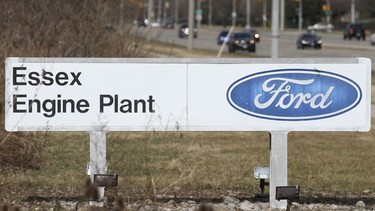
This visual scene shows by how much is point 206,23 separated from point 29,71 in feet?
487

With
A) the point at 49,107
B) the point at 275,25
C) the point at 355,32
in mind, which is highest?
the point at 355,32

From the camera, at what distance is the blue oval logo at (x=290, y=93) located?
29.3 ft

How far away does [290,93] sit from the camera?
8945 mm

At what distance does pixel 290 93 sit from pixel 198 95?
837mm

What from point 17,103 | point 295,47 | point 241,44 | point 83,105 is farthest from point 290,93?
point 295,47

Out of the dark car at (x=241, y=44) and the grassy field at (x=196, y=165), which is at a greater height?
the dark car at (x=241, y=44)

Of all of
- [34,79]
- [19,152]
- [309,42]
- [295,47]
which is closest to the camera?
[34,79]

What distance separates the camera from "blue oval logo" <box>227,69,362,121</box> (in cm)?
895

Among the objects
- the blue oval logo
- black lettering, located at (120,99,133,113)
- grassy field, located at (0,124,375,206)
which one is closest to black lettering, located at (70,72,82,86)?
black lettering, located at (120,99,133,113)

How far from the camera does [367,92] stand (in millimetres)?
8961

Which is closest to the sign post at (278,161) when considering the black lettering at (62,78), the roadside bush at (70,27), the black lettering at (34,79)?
the black lettering at (62,78)

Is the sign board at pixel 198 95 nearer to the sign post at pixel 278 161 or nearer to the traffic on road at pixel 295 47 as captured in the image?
the sign post at pixel 278 161

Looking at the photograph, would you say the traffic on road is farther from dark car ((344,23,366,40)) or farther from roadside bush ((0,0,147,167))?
dark car ((344,23,366,40))

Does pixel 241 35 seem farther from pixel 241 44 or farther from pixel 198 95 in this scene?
pixel 198 95
